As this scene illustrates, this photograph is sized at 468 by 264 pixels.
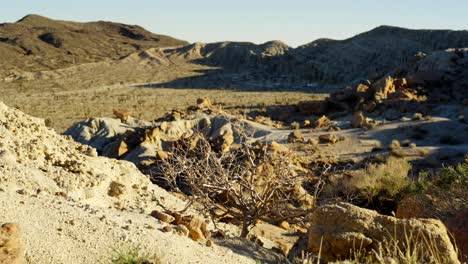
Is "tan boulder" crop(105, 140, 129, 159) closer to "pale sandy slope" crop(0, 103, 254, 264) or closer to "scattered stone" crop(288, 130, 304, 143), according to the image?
"scattered stone" crop(288, 130, 304, 143)

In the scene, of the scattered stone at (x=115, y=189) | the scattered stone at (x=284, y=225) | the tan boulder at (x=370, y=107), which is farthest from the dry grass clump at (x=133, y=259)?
the tan boulder at (x=370, y=107)

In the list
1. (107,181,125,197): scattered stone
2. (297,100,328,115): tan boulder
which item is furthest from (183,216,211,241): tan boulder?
(297,100,328,115): tan boulder

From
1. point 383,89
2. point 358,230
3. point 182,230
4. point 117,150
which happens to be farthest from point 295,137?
point 358,230

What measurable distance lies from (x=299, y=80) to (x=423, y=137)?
34.0 m

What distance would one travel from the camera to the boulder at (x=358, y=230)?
4.51 meters

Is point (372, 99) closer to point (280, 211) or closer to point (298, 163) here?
point (298, 163)

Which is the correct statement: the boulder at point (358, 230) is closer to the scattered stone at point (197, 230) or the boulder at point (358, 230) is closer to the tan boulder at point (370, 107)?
the scattered stone at point (197, 230)

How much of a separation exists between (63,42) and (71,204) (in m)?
77.6

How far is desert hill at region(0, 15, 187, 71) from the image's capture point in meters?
66.7

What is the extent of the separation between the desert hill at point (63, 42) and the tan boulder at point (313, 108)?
1658 inches

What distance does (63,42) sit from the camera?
3083 inches

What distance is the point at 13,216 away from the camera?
4.57m

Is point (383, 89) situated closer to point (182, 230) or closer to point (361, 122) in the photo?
point (361, 122)

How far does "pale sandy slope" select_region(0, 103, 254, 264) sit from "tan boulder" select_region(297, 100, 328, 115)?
1813 cm
